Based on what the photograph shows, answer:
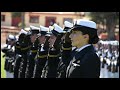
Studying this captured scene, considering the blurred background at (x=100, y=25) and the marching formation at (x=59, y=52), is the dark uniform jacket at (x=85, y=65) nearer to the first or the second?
the marching formation at (x=59, y=52)

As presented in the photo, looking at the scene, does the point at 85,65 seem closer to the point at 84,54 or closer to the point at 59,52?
the point at 84,54

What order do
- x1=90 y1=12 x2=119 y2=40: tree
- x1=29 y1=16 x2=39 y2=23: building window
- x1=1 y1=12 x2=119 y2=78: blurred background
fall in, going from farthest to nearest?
x1=29 y1=16 x2=39 y2=23: building window → x1=90 y1=12 x2=119 y2=40: tree → x1=1 y1=12 x2=119 y2=78: blurred background

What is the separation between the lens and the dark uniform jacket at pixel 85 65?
147 inches

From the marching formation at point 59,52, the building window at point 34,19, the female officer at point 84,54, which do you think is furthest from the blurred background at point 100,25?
the female officer at point 84,54

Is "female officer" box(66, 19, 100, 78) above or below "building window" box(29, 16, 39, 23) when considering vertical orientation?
above

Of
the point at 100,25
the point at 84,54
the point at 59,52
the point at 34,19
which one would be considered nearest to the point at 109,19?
the point at 100,25

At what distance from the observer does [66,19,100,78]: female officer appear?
373 centimetres

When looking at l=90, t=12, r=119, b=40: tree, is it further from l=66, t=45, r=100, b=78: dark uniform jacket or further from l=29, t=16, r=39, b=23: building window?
l=66, t=45, r=100, b=78: dark uniform jacket

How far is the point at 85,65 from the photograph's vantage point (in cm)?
372

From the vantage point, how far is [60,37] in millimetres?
5152

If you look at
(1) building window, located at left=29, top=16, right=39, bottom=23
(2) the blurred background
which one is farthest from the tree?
(1) building window, located at left=29, top=16, right=39, bottom=23
